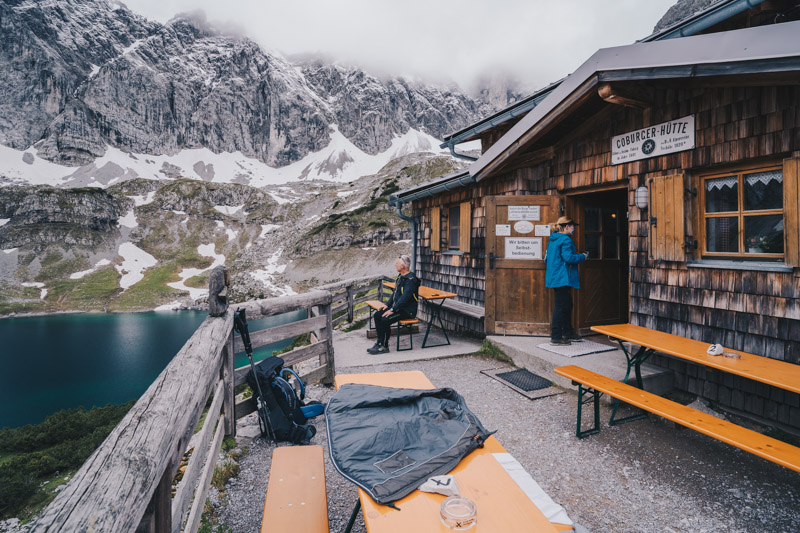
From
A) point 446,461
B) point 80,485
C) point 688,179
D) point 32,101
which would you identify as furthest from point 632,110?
point 32,101

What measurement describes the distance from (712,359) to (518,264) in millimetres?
3287

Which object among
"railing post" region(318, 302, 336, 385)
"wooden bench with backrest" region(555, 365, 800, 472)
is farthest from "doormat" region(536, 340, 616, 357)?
"railing post" region(318, 302, 336, 385)

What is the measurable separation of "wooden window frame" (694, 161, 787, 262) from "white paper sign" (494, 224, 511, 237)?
264 centimetres

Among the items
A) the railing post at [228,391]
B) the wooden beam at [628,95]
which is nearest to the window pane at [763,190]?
the wooden beam at [628,95]

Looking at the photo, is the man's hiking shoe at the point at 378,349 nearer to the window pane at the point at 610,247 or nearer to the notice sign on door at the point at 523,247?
the notice sign on door at the point at 523,247

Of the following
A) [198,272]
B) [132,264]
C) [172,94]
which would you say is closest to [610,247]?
[198,272]

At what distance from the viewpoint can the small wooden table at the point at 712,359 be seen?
2.88m

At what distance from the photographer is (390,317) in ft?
21.8

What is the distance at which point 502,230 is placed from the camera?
257 inches

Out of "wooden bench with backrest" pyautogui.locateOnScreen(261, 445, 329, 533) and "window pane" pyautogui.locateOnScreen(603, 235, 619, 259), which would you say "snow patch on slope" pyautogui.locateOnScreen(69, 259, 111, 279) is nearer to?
"window pane" pyautogui.locateOnScreen(603, 235, 619, 259)

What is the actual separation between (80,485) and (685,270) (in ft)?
17.5

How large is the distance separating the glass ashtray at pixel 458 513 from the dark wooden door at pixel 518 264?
5.25 meters

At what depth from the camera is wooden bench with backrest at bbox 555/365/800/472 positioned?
2357mm

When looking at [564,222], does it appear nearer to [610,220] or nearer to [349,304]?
[610,220]
